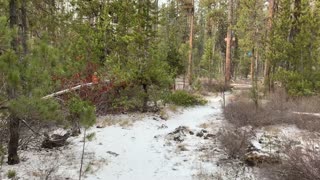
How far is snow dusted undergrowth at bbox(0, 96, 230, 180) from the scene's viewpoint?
6.30 m

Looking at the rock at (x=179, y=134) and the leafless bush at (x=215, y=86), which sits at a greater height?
the leafless bush at (x=215, y=86)

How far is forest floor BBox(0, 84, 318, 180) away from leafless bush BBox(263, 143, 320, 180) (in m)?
0.84

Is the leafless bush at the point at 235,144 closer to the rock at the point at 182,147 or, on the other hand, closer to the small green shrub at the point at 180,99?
the rock at the point at 182,147

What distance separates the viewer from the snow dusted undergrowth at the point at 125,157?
6305 mm

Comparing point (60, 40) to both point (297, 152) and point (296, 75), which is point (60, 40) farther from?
point (296, 75)

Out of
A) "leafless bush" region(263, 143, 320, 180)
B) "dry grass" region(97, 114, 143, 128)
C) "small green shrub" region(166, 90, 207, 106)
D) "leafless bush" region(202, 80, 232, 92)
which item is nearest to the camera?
"leafless bush" region(263, 143, 320, 180)

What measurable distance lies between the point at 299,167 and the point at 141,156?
3.95 m

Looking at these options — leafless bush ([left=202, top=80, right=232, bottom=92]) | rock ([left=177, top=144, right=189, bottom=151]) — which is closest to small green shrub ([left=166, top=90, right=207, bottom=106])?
leafless bush ([left=202, top=80, right=232, bottom=92])

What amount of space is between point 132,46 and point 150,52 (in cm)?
73

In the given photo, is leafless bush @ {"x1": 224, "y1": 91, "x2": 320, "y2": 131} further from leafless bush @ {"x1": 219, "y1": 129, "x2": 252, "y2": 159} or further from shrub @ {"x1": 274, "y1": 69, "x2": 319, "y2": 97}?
leafless bush @ {"x1": 219, "y1": 129, "x2": 252, "y2": 159}

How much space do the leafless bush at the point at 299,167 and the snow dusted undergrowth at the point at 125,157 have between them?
1.77 meters

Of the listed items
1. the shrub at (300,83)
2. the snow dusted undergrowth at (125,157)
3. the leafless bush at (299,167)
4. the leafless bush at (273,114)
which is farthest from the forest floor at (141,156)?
the shrub at (300,83)

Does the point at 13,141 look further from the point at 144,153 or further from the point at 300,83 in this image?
the point at 300,83

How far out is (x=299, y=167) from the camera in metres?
4.71
